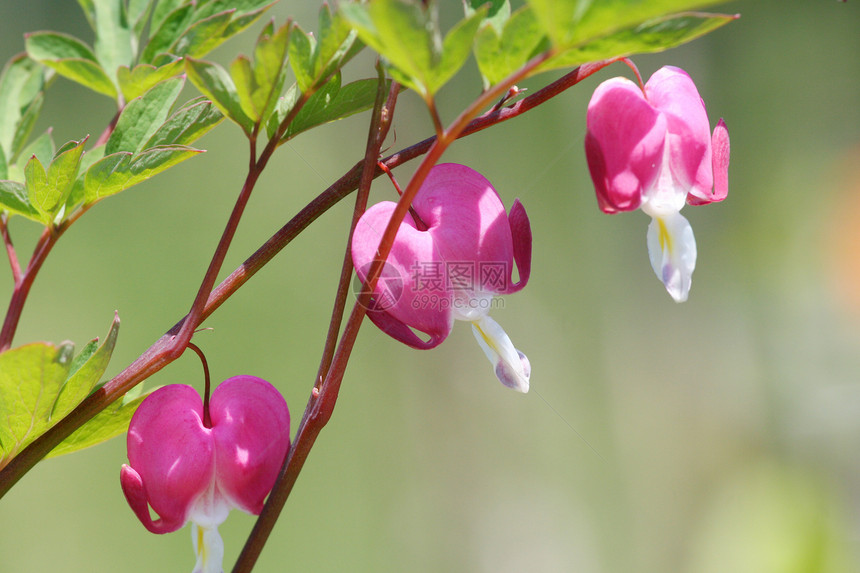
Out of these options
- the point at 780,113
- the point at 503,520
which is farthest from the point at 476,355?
the point at 780,113

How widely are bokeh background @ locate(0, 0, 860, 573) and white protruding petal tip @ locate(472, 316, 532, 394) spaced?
2516mm

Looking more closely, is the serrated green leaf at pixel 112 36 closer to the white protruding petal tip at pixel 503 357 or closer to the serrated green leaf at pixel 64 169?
the serrated green leaf at pixel 64 169

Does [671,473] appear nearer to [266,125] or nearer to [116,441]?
[116,441]

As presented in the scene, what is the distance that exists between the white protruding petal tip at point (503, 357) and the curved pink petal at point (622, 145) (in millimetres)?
96

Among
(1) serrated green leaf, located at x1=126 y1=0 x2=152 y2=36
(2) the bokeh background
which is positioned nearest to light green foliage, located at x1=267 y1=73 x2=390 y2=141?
(1) serrated green leaf, located at x1=126 y1=0 x2=152 y2=36

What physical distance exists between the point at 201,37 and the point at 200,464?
0.94 ft

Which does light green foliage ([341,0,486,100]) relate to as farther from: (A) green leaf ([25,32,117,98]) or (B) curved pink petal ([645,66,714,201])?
(A) green leaf ([25,32,117,98])

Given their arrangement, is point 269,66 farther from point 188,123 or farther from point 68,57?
point 68,57

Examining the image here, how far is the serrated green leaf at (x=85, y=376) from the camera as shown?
Result: 1.19ft

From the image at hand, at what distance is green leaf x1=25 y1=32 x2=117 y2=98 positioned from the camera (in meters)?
0.47

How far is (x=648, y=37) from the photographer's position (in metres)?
0.28

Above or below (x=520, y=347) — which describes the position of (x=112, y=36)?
above

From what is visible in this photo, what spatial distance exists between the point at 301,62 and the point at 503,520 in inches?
120

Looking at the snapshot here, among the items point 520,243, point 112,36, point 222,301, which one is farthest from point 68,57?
point 520,243
